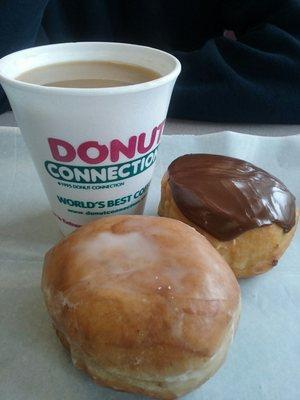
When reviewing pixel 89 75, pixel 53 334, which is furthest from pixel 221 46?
pixel 53 334

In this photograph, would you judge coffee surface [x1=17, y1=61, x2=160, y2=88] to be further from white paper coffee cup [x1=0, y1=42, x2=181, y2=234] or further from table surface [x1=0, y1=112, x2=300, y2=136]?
table surface [x1=0, y1=112, x2=300, y2=136]

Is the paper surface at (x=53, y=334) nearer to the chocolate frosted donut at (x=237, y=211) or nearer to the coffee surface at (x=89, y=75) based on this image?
the chocolate frosted donut at (x=237, y=211)

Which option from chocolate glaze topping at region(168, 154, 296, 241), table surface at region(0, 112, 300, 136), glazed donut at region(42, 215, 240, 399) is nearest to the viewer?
glazed donut at region(42, 215, 240, 399)

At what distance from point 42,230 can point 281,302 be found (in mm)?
345

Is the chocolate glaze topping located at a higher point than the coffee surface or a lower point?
lower

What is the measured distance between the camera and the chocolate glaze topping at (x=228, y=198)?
1.48 ft

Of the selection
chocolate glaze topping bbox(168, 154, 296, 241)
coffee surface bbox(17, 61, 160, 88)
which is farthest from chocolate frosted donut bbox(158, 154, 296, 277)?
coffee surface bbox(17, 61, 160, 88)

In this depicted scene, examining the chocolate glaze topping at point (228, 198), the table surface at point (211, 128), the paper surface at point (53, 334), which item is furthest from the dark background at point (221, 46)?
the chocolate glaze topping at point (228, 198)

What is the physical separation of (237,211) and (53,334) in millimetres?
249

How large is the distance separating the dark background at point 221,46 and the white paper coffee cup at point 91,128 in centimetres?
39

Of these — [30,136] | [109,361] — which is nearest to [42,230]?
[30,136]

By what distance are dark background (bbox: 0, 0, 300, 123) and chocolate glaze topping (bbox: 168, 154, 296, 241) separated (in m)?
0.38

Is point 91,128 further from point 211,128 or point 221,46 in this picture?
point 221,46

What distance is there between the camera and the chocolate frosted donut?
45 centimetres
